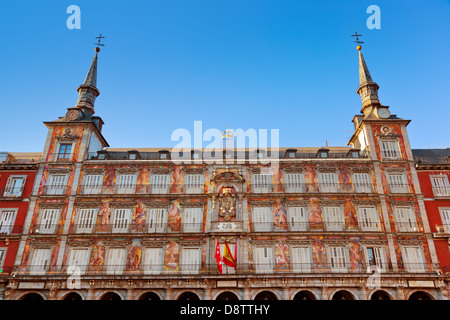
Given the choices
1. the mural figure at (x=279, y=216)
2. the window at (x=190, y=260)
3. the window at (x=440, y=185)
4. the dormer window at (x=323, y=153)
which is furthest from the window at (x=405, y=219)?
the window at (x=190, y=260)

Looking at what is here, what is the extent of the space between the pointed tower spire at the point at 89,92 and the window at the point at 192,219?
17.3 m

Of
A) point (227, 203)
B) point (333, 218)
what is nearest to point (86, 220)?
point (227, 203)

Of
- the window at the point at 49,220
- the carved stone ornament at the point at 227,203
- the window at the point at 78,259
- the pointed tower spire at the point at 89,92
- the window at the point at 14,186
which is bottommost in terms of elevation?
the window at the point at 78,259

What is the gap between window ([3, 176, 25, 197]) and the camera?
3522 cm

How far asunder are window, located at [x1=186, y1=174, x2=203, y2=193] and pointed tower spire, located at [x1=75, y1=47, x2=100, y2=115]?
15.0 m

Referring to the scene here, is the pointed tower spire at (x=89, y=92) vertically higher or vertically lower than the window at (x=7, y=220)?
higher

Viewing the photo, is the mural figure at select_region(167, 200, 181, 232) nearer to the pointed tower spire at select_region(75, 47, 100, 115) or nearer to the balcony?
the balcony

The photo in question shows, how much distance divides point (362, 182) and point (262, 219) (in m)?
10.5

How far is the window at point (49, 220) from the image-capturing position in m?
33.5

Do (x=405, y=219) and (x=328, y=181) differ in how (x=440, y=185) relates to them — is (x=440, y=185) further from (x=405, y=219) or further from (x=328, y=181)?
(x=328, y=181)

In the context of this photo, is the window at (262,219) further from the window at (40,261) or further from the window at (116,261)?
the window at (40,261)

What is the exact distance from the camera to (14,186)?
35.7m

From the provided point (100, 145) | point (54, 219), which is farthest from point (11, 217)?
point (100, 145)
